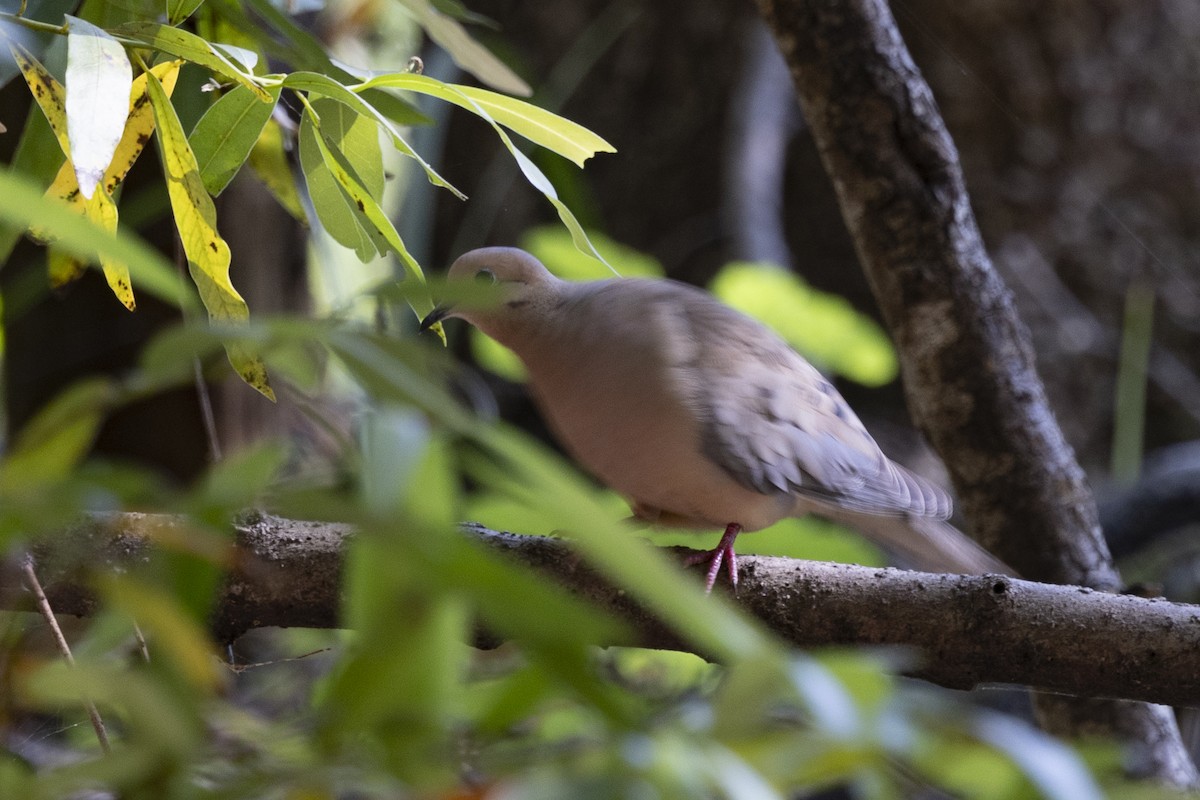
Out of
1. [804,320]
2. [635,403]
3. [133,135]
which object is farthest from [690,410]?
[804,320]

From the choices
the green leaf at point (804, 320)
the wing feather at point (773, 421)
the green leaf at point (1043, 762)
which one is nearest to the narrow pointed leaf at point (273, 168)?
the wing feather at point (773, 421)

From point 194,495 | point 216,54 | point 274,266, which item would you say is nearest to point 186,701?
point 194,495

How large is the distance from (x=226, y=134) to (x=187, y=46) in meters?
0.10

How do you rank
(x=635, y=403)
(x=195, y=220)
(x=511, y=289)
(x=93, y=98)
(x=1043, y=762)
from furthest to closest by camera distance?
(x=511, y=289) < (x=635, y=403) < (x=195, y=220) < (x=93, y=98) < (x=1043, y=762)

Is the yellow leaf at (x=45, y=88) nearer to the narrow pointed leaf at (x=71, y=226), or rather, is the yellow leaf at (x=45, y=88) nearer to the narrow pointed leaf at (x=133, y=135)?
the narrow pointed leaf at (x=133, y=135)

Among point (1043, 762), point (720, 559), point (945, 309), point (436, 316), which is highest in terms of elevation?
point (1043, 762)

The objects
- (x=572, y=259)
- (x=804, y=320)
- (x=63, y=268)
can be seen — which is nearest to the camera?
(x=63, y=268)

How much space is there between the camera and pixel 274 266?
2350mm

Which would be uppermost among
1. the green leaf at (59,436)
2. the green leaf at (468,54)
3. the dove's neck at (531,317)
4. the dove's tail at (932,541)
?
the green leaf at (468,54)

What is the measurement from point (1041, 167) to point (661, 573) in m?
2.92

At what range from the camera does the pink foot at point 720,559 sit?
117 centimetres

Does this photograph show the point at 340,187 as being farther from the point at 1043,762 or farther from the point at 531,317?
the point at 1043,762

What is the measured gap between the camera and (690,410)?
4.01ft

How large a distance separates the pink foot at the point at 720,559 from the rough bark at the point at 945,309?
1.59 feet
